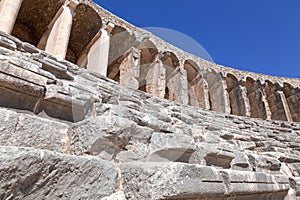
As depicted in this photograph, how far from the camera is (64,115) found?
1497 mm

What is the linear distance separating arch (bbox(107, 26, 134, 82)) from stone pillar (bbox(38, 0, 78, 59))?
2629 mm

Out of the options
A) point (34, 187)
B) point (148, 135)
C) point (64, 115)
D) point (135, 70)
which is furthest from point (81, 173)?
point (135, 70)

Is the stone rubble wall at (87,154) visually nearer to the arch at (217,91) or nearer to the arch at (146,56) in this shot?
the arch at (146,56)

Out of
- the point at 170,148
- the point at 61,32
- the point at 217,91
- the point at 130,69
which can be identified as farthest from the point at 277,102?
the point at 170,148

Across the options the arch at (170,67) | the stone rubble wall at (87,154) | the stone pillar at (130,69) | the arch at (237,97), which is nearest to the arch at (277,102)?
the arch at (237,97)

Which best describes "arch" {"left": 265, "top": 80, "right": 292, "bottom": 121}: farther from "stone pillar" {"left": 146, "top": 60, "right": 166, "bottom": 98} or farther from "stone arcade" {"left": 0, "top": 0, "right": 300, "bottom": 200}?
"stone arcade" {"left": 0, "top": 0, "right": 300, "bottom": 200}

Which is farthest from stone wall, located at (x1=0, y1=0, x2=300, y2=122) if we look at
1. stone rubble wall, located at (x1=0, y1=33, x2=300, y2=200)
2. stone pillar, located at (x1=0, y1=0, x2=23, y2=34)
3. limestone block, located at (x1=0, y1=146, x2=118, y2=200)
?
limestone block, located at (x1=0, y1=146, x2=118, y2=200)

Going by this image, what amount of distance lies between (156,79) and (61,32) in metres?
5.65

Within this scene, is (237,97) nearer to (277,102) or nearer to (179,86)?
(277,102)

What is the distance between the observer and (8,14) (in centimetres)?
616

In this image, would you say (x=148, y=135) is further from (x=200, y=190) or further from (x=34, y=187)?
(x=34, y=187)

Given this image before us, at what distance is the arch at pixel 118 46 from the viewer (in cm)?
1065

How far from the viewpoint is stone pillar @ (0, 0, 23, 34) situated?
19.3ft

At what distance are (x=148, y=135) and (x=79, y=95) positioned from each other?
66 cm
